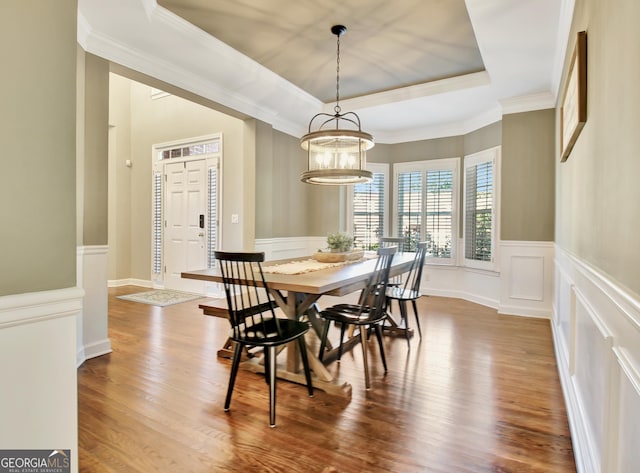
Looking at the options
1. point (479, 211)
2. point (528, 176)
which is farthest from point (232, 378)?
point (479, 211)

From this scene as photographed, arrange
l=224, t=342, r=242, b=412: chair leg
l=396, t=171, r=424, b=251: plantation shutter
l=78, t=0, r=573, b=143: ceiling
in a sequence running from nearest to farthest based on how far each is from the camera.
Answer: l=224, t=342, r=242, b=412: chair leg → l=78, t=0, r=573, b=143: ceiling → l=396, t=171, r=424, b=251: plantation shutter

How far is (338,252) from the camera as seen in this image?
135 inches

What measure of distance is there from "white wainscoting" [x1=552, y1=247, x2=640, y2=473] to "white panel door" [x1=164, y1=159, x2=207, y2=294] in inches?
193

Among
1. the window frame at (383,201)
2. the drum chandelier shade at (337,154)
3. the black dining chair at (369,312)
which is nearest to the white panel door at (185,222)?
the window frame at (383,201)

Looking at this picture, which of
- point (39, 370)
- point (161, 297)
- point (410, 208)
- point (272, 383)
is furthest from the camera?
point (410, 208)

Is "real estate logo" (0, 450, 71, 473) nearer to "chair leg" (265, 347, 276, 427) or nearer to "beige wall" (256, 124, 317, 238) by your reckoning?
"chair leg" (265, 347, 276, 427)

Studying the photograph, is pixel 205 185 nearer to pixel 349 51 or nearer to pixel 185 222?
pixel 185 222

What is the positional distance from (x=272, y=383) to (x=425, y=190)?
4.64 m

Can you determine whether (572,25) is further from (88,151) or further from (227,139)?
(227,139)

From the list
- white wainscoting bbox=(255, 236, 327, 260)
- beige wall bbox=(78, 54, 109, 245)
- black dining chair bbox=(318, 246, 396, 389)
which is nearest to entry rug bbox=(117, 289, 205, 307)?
white wainscoting bbox=(255, 236, 327, 260)

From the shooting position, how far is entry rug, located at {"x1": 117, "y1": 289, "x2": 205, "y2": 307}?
5.03 metres

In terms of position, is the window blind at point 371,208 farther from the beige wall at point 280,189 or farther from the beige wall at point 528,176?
the beige wall at point 528,176

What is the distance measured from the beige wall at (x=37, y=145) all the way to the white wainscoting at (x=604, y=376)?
1599 millimetres

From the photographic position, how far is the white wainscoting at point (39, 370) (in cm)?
98
